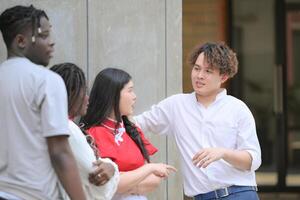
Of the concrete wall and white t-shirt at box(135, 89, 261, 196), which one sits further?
the concrete wall

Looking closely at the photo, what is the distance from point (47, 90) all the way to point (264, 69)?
27.0 ft

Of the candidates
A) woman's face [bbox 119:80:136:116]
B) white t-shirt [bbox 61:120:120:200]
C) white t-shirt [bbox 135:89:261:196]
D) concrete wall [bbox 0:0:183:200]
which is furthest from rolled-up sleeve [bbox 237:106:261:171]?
white t-shirt [bbox 61:120:120:200]

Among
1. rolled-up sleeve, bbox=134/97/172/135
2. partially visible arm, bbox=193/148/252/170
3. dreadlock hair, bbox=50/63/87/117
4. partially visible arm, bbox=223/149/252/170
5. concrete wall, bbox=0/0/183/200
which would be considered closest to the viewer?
dreadlock hair, bbox=50/63/87/117

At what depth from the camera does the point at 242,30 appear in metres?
11.1

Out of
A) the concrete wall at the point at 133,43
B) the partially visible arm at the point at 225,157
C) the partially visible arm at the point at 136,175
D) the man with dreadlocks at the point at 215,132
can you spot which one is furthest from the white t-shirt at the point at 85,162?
the concrete wall at the point at 133,43

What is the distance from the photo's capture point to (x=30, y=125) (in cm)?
336

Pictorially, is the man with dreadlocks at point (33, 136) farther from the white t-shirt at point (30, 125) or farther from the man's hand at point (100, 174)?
the man's hand at point (100, 174)

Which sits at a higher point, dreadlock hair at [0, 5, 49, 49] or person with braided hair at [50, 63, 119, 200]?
dreadlock hair at [0, 5, 49, 49]

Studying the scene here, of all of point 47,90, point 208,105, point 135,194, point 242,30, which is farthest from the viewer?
point 242,30

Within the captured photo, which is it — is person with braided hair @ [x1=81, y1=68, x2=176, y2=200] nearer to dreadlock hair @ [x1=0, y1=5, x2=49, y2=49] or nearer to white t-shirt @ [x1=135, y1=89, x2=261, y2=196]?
white t-shirt @ [x1=135, y1=89, x2=261, y2=196]

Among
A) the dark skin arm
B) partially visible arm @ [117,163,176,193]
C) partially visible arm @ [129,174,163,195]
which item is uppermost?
the dark skin arm

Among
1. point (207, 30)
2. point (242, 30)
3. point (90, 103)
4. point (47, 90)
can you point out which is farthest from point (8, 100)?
point (242, 30)

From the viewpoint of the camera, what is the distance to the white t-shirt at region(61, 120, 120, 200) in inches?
147

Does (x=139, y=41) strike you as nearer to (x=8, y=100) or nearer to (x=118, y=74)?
(x=118, y=74)
